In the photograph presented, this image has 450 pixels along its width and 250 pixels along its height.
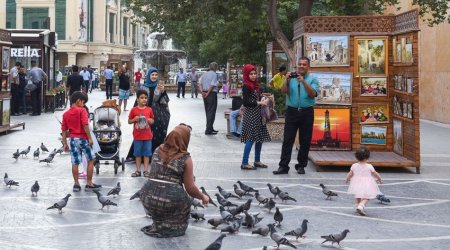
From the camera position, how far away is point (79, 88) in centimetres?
2278

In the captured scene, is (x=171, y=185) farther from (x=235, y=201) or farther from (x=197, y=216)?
(x=235, y=201)

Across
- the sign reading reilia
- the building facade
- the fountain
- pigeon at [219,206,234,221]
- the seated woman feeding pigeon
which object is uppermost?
the building facade

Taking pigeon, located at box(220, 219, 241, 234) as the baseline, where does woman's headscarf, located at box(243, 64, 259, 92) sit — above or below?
above

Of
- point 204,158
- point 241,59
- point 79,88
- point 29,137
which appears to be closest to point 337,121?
point 204,158

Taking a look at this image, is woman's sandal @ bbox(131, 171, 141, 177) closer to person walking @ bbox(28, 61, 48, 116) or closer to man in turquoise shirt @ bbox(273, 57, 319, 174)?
man in turquoise shirt @ bbox(273, 57, 319, 174)

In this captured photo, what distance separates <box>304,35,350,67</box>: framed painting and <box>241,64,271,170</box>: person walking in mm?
1489

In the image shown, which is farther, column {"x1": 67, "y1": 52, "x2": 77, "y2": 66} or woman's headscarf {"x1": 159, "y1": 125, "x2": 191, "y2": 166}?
column {"x1": 67, "y1": 52, "x2": 77, "y2": 66}

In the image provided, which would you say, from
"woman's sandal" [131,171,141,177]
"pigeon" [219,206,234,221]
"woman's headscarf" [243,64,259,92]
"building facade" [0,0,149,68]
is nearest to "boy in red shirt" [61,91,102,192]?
"woman's sandal" [131,171,141,177]

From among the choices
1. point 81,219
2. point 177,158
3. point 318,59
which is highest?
point 318,59

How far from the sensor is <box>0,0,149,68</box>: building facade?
207ft

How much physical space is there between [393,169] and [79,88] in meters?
12.9

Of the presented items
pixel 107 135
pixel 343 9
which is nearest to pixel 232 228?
pixel 107 135

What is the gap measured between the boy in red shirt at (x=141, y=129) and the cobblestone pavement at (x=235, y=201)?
1.43 ft

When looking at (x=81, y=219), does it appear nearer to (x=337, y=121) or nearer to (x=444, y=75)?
(x=337, y=121)
